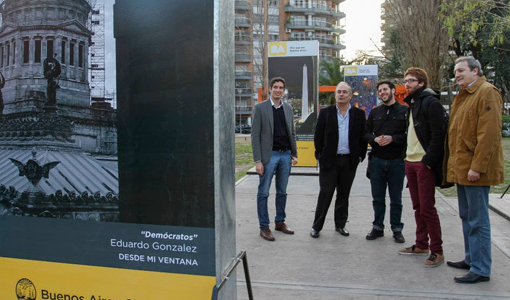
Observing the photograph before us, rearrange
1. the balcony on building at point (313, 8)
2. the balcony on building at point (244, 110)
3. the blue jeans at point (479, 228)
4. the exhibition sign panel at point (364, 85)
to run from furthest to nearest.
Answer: the balcony on building at point (313, 8), the balcony on building at point (244, 110), the exhibition sign panel at point (364, 85), the blue jeans at point (479, 228)

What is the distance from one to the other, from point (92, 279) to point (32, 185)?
68 centimetres

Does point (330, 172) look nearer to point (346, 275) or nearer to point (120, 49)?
point (346, 275)

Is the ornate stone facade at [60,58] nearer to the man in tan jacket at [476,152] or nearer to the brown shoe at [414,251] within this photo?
the man in tan jacket at [476,152]

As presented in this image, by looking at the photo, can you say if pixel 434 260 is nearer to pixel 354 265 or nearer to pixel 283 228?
pixel 354 265

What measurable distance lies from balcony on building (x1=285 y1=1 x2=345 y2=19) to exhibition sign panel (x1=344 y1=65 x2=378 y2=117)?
62.0 meters

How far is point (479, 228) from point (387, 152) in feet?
5.28

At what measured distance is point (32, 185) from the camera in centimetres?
279

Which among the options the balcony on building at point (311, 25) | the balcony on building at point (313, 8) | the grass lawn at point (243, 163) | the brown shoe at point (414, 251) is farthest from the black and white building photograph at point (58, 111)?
the balcony on building at point (313, 8)

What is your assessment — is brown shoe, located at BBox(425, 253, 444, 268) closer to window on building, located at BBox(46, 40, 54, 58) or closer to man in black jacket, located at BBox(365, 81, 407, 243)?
man in black jacket, located at BBox(365, 81, 407, 243)

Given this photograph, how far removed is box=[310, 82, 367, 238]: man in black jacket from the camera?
18.7ft

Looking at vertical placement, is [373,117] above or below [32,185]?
above

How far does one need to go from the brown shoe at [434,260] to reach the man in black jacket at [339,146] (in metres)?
1.36

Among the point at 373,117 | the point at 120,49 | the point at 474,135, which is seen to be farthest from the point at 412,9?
the point at 120,49

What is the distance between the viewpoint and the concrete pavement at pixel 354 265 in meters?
3.91
